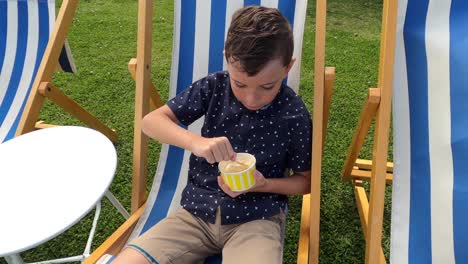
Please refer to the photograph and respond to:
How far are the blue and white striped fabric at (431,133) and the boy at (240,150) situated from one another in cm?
34

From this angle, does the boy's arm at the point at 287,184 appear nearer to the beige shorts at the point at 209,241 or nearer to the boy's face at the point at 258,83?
the beige shorts at the point at 209,241

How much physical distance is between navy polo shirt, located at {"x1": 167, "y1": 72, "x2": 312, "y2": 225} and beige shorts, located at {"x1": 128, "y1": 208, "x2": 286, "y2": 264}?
0.10ft

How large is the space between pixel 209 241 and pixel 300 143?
1.45 ft

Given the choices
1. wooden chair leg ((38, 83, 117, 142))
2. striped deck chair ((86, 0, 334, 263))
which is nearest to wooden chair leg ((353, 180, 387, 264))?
striped deck chair ((86, 0, 334, 263))

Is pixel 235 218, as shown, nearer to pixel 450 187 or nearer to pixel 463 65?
pixel 450 187

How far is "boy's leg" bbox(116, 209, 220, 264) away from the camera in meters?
1.49

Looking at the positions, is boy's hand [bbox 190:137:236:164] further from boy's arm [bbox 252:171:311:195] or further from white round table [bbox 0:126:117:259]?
white round table [bbox 0:126:117:259]

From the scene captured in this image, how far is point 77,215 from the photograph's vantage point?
143cm

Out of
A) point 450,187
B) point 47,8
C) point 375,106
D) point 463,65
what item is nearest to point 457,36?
point 463,65

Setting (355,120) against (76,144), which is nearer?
(76,144)

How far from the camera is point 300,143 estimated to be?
158 cm

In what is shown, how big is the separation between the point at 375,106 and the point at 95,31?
3308mm

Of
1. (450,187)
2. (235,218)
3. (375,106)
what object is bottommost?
(235,218)

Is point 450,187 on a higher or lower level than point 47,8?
lower
